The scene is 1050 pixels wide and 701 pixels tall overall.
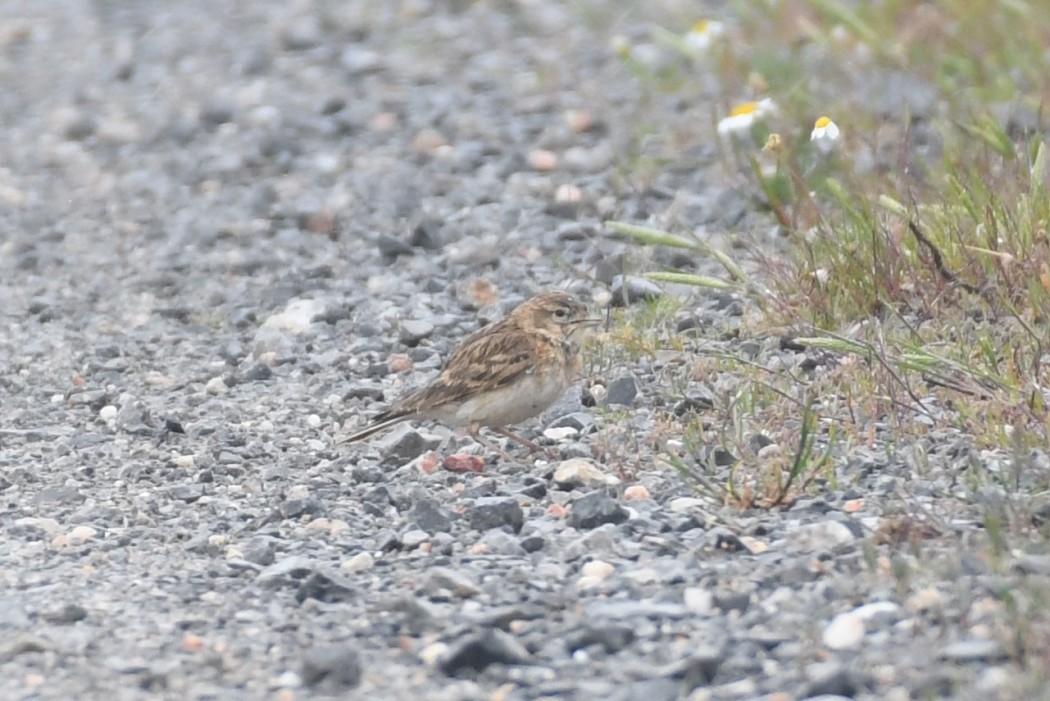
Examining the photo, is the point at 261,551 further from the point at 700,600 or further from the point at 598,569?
the point at 700,600

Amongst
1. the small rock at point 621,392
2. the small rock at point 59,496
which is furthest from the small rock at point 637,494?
the small rock at point 59,496

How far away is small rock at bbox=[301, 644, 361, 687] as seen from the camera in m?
4.47

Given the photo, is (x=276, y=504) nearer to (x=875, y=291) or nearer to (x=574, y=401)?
(x=574, y=401)

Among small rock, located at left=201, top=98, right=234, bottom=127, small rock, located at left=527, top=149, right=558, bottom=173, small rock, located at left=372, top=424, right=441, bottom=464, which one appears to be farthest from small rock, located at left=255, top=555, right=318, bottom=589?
small rock, located at left=201, top=98, right=234, bottom=127

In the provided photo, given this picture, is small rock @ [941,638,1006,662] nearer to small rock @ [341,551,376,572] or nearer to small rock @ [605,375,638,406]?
small rock @ [341,551,376,572]

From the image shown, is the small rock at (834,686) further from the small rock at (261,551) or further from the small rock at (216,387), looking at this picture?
the small rock at (216,387)

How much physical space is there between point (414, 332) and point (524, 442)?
1.42 m

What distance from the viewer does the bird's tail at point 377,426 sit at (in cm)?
638

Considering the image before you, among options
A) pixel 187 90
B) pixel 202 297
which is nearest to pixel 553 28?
pixel 187 90

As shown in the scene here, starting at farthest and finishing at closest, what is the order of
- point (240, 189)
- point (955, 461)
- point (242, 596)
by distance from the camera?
→ 1. point (240, 189)
2. point (955, 461)
3. point (242, 596)

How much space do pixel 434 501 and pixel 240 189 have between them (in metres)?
4.92

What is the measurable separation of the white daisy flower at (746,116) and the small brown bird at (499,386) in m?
1.88

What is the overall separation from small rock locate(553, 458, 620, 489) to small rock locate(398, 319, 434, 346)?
6.07 ft

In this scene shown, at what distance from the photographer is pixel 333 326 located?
796cm
